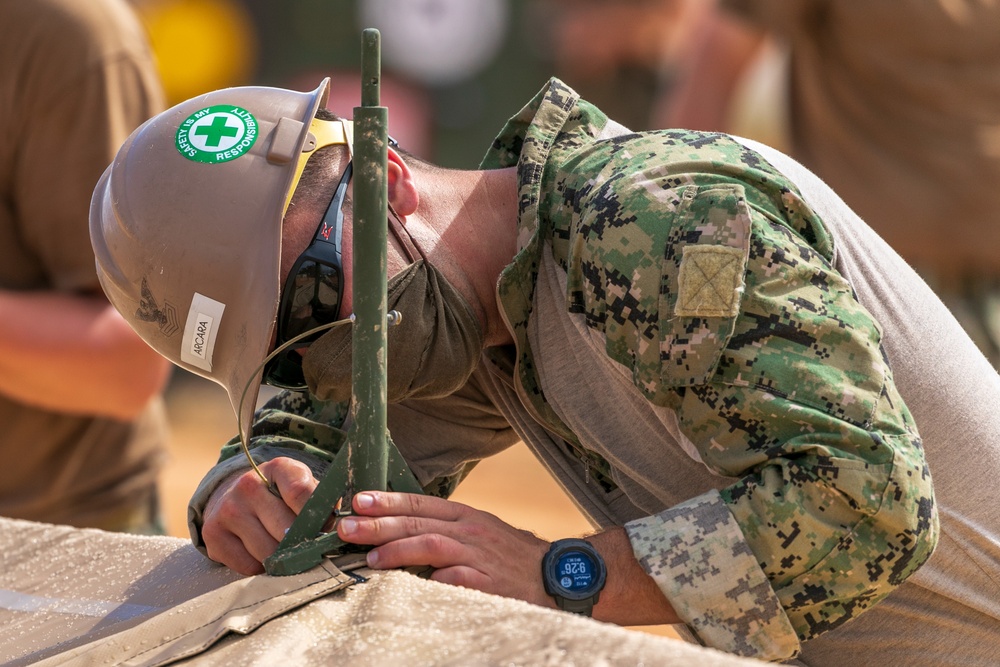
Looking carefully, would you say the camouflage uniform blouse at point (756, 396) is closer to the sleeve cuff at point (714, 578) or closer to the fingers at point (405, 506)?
the sleeve cuff at point (714, 578)

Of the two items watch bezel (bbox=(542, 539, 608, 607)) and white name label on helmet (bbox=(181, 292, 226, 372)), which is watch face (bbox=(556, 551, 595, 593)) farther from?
white name label on helmet (bbox=(181, 292, 226, 372))

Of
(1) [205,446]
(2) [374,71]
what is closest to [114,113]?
(2) [374,71]

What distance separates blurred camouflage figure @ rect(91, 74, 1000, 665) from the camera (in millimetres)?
1913

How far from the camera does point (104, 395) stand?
3.43m

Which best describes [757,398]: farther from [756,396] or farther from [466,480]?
[466,480]

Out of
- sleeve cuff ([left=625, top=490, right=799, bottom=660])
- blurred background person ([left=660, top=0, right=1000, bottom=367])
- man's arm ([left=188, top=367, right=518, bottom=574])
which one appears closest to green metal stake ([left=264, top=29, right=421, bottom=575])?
man's arm ([left=188, top=367, right=518, bottom=574])

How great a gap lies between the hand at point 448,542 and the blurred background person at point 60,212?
5.51 feet

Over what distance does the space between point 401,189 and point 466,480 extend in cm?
675

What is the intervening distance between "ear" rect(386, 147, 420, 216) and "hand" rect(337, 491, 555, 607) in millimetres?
596

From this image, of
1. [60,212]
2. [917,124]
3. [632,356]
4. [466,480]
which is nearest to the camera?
[632,356]

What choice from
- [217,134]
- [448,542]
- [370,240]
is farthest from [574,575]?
[217,134]

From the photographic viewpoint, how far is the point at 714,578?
6.39 feet

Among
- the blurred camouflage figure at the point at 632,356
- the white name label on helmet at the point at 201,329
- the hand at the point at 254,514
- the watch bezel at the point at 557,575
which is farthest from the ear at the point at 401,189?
the watch bezel at the point at 557,575

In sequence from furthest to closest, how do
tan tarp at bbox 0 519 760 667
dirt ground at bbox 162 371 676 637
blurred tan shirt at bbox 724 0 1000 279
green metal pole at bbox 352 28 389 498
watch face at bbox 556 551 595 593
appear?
dirt ground at bbox 162 371 676 637
blurred tan shirt at bbox 724 0 1000 279
watch face at bbox 556 551 595 593
green metal pole at bbox 352 28 389 498
tan tarp at bbox 0 519 760 667
